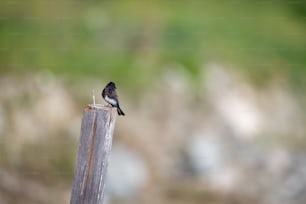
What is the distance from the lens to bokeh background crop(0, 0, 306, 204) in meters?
17.5

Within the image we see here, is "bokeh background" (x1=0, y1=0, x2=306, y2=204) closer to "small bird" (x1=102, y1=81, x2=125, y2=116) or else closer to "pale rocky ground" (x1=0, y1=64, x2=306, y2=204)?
"pale rocky ground" (x1=0, y1=64, x2=306, y2=204)

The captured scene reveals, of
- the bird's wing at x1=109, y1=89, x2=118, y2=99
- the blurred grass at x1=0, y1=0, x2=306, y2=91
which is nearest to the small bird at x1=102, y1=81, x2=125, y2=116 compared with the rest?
the bird's wing at x1=109, y1=89, x2=118, y2=99

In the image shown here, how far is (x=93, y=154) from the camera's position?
7316mm

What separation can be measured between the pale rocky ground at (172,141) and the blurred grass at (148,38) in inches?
16.0

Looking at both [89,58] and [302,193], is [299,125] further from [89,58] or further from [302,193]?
[89,58]

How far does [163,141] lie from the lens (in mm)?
19844

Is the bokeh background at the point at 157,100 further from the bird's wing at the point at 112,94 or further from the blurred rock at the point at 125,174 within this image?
the bird's wing at the point at 112,94

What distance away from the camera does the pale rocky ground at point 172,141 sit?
1712 cm

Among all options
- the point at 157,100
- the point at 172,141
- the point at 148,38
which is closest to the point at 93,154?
the point at 172,141

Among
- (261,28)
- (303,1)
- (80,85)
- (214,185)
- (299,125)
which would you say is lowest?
(214,185)

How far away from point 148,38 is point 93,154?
14.6 meters

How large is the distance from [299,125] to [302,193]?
304cm

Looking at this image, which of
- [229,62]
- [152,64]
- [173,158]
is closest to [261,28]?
[229,62]

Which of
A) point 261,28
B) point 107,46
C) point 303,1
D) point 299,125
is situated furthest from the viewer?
point 303,1
